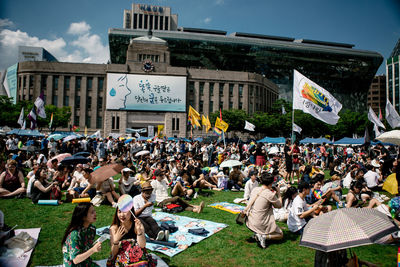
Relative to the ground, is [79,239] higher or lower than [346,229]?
lower

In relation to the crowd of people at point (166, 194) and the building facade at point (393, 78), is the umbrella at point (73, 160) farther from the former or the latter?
the building facade at point (393, 78)

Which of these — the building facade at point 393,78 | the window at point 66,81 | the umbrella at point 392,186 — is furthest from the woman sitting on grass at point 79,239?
the building facade at point 393,78

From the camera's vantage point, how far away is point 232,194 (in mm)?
10570

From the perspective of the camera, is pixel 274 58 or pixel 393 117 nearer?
pixel 393 117

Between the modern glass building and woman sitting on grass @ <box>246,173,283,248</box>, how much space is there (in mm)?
72769

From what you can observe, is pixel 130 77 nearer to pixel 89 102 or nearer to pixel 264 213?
pixel 89 102

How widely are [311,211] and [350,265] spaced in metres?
2.79

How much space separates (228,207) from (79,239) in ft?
19.3

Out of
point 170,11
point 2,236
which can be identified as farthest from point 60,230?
point 170,11

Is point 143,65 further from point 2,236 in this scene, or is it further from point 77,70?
point 2,236

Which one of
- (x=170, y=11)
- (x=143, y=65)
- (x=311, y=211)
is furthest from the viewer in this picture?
(x=170, y=11)

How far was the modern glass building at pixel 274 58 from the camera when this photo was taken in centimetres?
7294

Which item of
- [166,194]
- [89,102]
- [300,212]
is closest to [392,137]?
[300,212]

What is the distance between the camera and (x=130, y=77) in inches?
2037
